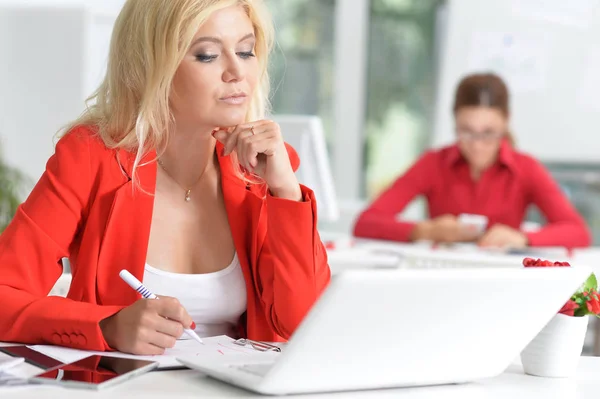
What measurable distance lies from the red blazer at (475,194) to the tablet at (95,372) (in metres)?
2.36

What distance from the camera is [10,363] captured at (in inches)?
47.7

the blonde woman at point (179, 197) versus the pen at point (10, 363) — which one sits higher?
the blonde woman at point (179, 197)

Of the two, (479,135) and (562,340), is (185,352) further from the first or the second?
(479,135)

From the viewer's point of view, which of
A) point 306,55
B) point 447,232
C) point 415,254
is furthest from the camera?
point 306,55

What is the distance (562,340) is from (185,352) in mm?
570

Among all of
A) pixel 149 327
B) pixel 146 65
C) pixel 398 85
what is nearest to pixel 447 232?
pixel 146 65

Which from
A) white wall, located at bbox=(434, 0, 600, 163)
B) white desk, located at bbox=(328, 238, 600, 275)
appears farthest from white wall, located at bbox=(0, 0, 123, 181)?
white wall, located at bbox=(434, 0, 600, 163)

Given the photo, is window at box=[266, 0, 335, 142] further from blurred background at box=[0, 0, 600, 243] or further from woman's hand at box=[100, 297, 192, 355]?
woman's hand at box=[100, 297, 192, 355]

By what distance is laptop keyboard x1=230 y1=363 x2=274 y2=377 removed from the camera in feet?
3.75

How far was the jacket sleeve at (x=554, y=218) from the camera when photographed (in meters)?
3.46

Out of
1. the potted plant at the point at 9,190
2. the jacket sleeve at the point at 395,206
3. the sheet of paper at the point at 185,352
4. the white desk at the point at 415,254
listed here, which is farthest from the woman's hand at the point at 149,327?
the potted plant at the point at 9,190

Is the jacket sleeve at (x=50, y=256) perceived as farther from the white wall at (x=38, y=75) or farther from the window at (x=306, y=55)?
the window at (x=306, y=55)

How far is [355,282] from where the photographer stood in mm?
1000

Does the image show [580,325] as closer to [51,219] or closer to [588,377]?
[588,377]
